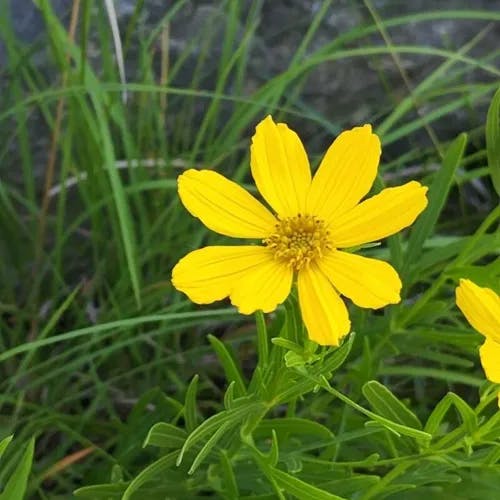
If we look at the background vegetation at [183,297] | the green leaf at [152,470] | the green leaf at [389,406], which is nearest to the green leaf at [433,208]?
the background vegetation at [183,297]

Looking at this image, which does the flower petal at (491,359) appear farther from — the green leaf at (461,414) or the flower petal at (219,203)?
the flower petal at (219,203)

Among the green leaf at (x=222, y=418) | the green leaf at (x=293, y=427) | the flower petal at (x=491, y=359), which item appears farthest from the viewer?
the green leaf at (x=293, y=427)

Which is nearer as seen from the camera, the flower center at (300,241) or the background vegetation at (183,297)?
the flower center at (300,241)

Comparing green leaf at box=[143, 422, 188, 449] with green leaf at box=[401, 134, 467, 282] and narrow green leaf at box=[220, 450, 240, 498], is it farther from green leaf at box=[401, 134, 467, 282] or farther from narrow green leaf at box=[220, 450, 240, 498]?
green leaf at box=[401, 134, 467, 282]

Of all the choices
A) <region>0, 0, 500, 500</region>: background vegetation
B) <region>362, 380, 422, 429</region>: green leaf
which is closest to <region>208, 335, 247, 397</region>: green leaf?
<region>0, 0, 500, 500</region>: background vegetation

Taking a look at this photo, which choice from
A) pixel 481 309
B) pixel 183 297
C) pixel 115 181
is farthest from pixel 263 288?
pixel 183 297
